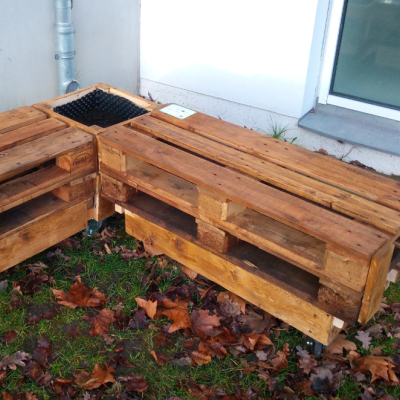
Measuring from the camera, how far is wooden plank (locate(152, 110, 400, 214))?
3045mm

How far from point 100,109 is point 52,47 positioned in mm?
1166

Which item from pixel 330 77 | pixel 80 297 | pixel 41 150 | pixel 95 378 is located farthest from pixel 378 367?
pixel 330 77

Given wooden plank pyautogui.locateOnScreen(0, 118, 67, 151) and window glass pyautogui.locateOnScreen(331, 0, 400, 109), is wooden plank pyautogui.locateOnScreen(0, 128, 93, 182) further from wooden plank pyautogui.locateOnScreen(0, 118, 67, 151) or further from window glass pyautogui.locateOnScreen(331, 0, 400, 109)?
window glass pyautogui.locateOnScreen(331, 0, 400, 109)

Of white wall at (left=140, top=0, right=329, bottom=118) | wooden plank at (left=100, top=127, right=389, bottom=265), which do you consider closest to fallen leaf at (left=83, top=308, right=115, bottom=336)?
wooden plank at (left=100, top=127, right=389, bottom=265)

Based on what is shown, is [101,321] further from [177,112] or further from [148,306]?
[177,112]

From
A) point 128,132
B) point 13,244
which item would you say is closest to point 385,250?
point 128,132

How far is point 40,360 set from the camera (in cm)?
293

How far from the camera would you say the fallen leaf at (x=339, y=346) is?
10.1 ft

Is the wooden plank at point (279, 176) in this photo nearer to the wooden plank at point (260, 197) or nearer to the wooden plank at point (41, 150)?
A: the wooden plank at point (260, 197)

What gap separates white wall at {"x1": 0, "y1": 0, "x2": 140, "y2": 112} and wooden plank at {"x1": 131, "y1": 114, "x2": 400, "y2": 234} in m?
1.77

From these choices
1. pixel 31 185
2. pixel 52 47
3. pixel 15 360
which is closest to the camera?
pixel 15 360

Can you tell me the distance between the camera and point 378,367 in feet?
9.65

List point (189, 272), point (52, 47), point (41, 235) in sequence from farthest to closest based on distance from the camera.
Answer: point (52, 47) → point (189, 272) → point (41, 235)

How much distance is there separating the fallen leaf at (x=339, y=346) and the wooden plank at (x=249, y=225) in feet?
2.12
